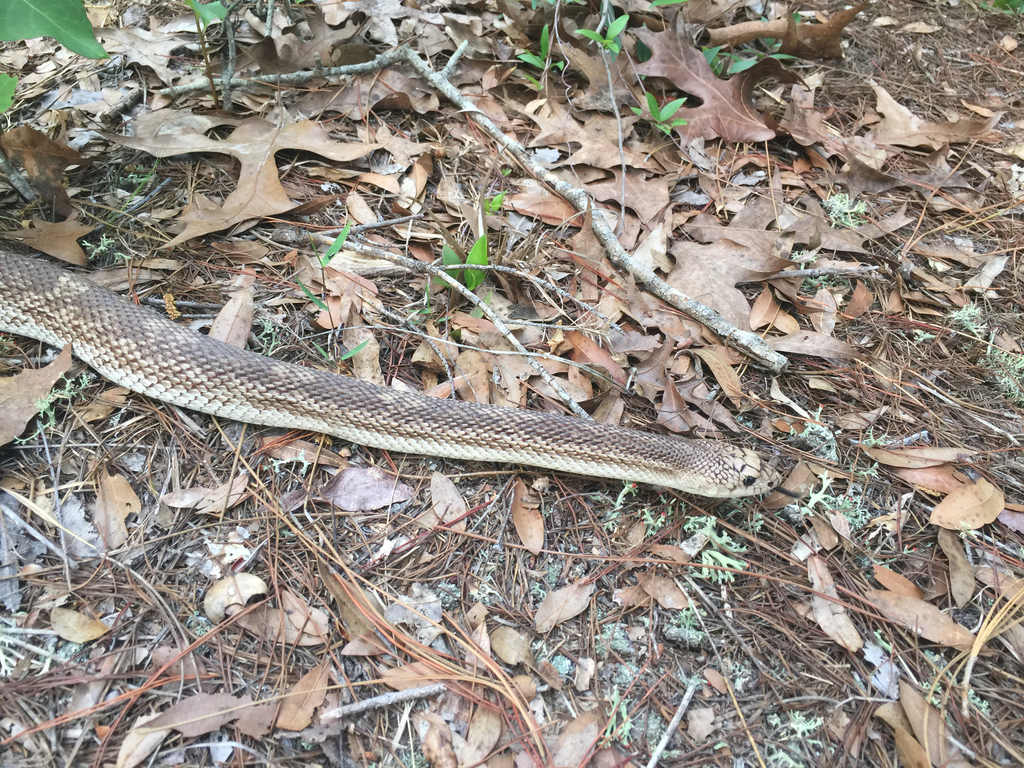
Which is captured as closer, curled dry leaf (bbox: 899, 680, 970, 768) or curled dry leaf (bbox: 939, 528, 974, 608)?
curled dry leaf (bbox: 899, 680, 970, 768)

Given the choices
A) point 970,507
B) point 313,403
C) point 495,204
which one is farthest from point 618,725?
point 495,204

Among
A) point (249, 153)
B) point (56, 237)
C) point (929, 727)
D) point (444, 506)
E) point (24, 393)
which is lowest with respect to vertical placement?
point (929, 727)

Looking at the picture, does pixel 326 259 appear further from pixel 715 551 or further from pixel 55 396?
pixel 715 551

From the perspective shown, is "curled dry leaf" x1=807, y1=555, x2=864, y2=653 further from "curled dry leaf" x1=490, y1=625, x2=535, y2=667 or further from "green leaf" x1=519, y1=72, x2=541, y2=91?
"green leaf" x1=519, y1=72, x2=541, y2=91

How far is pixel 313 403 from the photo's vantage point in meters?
3.20

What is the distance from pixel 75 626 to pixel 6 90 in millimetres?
2791

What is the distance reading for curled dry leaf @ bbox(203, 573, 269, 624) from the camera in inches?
105

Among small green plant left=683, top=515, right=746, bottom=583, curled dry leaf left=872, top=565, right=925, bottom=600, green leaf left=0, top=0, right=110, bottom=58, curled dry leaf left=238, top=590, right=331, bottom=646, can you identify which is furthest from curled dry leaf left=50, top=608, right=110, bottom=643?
curled dry leaf left=872, top=565, right=925, bottom=600

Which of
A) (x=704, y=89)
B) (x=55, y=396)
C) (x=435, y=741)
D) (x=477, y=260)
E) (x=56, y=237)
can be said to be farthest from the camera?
(x=704, y=89)

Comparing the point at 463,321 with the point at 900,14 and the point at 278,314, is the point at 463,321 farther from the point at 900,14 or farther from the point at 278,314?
the point at 900,14

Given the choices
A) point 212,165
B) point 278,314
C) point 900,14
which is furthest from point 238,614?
point 900,14

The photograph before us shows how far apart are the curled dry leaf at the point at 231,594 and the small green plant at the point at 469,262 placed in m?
2.02

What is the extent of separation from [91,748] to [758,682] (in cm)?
287

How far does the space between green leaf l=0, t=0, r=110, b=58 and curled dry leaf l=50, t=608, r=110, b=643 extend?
2.54 m
